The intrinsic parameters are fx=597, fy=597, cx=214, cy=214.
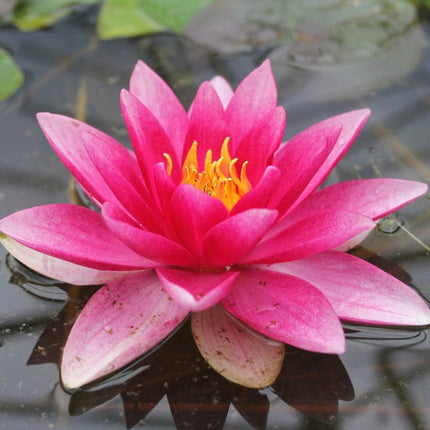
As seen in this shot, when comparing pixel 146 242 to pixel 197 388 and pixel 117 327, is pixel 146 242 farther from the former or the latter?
pixel 197 388

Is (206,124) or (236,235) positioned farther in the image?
(206,124)

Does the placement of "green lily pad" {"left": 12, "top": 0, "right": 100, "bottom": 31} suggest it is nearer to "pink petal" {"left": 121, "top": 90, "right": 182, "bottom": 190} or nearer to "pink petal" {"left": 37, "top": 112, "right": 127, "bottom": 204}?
"pink petal" {"left": 37, "top": 112, "right": 127, "bottom": 204}

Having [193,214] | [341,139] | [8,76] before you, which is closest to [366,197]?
[341,139]

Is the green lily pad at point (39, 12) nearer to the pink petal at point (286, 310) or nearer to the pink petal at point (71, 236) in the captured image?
the pink petal at point (71, 236)

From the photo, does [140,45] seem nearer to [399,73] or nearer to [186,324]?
[399,73]

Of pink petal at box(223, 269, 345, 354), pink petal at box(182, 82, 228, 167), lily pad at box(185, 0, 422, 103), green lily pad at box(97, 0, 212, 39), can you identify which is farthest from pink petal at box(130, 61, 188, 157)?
green lily pad at box(97, 0, 212, 39)

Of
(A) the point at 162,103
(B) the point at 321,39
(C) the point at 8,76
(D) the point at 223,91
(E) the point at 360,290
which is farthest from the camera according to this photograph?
(B) the point at 321,39

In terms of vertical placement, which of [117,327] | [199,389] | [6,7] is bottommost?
[199,389]
